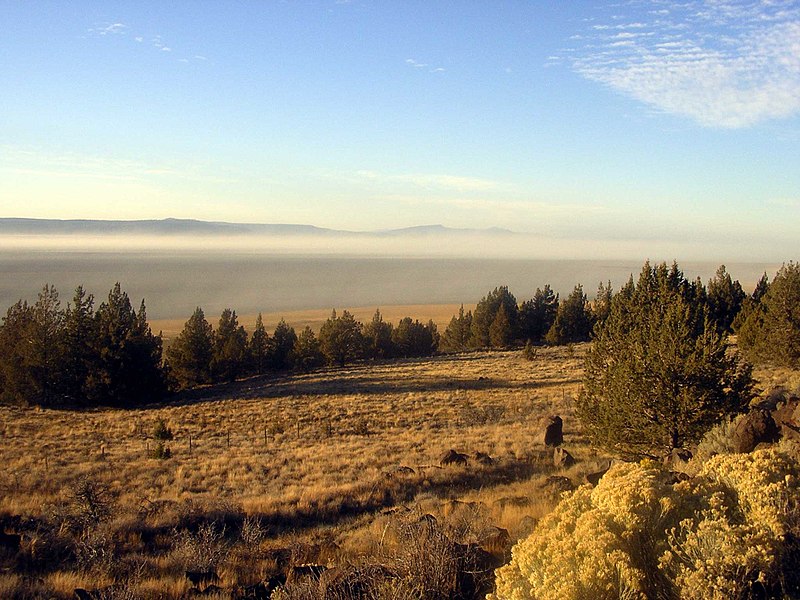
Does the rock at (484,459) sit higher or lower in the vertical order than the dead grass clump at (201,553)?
lower

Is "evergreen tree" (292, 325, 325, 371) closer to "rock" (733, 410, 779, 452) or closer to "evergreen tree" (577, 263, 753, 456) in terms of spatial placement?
"evergreen tree" (577, 263, 753, 456)

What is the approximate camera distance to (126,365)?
129 feet

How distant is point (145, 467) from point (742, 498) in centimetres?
1622

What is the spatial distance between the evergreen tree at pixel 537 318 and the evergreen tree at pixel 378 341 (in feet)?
56.0

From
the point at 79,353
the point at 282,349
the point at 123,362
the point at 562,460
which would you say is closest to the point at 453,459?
the point at 562,460

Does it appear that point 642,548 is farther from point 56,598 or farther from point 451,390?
point 451,390

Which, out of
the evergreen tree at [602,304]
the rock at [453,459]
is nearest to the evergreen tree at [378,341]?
the evergreen tree at [602,304]

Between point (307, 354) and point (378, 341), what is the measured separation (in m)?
11.1

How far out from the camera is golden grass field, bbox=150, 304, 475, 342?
3339 inches

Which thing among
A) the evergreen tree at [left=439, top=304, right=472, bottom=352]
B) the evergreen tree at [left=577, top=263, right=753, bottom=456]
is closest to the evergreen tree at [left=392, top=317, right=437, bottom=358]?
the evergreen tree at [left=439, top=304, right=472, bottom=352]

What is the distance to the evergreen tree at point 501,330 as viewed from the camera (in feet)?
216

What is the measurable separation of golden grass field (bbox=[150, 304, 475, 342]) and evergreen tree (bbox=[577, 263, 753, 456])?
6695cm

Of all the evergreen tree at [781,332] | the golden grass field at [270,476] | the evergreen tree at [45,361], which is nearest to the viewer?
the golden grass field at [270,476]

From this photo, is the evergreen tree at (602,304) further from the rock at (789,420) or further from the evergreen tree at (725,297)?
the rock at (789,420)
